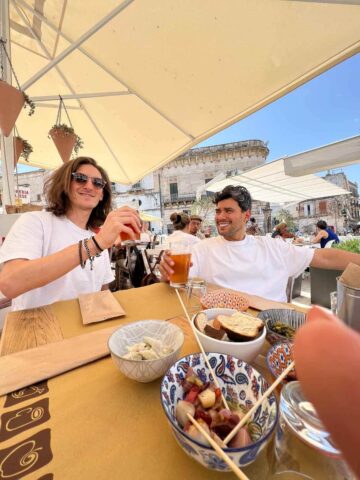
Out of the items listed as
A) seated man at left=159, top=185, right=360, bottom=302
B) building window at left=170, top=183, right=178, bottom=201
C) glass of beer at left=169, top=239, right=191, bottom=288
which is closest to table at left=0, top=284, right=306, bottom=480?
glass of beer at left=169, top=239, right=191, bottom=288

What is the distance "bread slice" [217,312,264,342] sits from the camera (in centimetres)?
69

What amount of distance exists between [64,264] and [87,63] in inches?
123

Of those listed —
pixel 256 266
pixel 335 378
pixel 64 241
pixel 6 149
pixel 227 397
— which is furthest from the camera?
pixel 6 149

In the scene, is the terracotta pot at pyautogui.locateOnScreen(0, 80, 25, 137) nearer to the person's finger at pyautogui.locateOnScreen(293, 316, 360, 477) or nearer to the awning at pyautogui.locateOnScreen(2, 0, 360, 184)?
the awning at pyautogui.locateOnScreen(2, 0, 360, 184)

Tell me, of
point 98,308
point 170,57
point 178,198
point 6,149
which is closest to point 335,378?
point 98,308

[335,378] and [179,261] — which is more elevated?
[335,378]

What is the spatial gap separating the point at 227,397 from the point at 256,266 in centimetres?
174

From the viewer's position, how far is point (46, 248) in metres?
1.53

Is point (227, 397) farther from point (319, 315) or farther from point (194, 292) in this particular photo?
point (194, 292)

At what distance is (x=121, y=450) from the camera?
1.49 ft

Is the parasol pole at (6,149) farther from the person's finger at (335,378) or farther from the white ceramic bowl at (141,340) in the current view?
the person's finger at (335,378)

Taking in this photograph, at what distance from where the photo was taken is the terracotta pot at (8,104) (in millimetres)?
1860

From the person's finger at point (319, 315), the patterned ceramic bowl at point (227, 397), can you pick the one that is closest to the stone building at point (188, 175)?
the patterned ceramic bowl at point (227, 397)

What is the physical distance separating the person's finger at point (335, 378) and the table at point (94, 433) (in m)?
0.34
